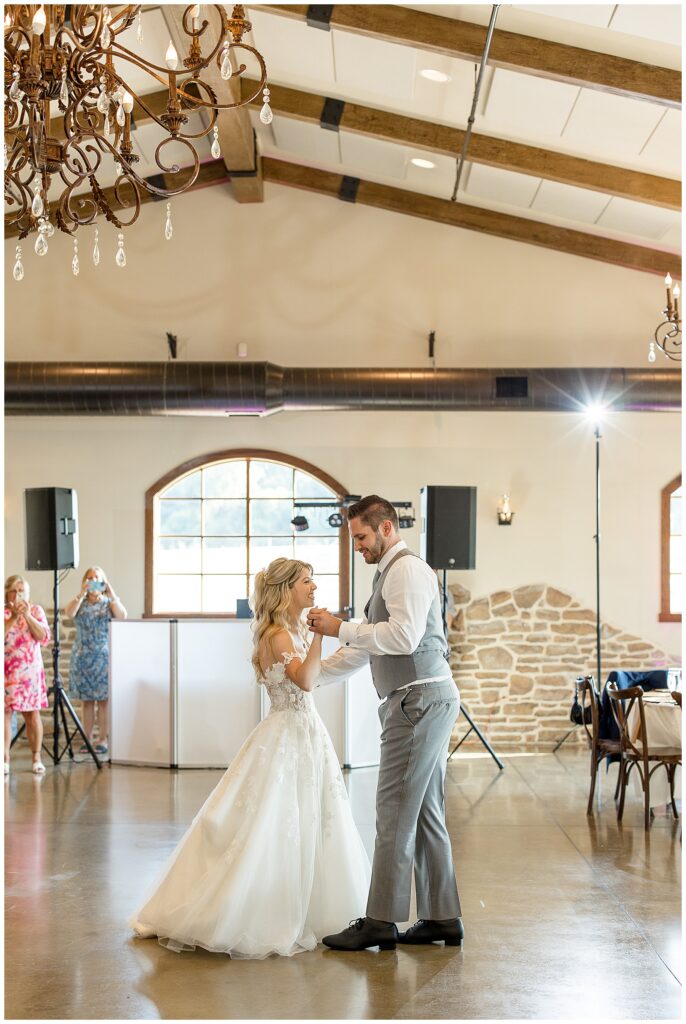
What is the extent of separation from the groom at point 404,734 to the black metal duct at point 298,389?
4985 mm

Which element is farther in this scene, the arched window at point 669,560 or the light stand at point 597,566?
the arched window at point 669,560

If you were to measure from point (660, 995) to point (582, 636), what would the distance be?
20.5 ft

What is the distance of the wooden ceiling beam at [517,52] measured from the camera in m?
5.90

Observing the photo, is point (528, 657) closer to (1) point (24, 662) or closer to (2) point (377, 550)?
(1) point (24, 662)

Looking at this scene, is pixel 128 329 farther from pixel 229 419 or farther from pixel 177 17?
pixel 177 17

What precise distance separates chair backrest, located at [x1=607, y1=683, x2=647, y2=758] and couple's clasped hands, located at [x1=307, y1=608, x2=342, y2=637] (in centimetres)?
295

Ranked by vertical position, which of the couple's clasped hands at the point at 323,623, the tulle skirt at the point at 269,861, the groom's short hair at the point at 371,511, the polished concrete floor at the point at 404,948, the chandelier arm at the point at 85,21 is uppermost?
the chandelier arm at the point at 85,21

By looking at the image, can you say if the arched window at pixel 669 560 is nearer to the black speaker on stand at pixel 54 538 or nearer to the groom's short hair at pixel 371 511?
the black speaker on stand at pixel 54 538

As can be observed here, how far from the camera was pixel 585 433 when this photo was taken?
32.3 feet

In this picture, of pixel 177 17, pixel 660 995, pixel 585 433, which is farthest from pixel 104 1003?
pixel 585 433

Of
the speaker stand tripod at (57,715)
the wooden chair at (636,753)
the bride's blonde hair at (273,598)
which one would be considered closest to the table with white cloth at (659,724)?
the wooden chair at (636,753)

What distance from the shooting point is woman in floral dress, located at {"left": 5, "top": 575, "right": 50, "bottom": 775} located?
800 cm

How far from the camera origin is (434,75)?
22.8 feet

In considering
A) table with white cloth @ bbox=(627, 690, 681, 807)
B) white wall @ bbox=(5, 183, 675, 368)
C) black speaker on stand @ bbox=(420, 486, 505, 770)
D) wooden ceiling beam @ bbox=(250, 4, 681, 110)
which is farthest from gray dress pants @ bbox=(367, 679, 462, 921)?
white wall @ bbox=(5, 183, 675, 368)
